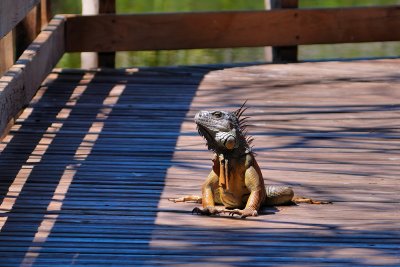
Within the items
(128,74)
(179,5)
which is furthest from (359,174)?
(179,5)

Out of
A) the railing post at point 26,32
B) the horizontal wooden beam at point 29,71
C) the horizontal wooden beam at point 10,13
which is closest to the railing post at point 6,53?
the horizontal wooden beam at point 29,71

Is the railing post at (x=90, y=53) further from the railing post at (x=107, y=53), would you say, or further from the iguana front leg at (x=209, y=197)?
the iguana front leg at (x=209, y=197)

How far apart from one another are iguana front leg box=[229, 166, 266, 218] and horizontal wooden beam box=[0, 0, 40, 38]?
1.26 metres

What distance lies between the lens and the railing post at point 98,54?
28.6ft

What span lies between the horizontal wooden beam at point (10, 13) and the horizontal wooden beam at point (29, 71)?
0.36 meters

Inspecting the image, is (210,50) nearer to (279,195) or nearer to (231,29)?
(231,29)

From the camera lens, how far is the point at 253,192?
16.2ft

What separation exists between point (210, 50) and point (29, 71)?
7134mm

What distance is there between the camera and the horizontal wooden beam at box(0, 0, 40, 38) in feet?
16.9

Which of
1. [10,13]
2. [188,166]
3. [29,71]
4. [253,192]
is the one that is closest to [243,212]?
[253,192]

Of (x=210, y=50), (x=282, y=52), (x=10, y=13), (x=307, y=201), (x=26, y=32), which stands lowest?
(x=210, y=50)

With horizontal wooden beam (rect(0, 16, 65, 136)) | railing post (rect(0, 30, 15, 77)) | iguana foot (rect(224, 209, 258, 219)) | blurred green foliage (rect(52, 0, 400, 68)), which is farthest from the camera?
blurred green foliage (rect(52, 0, 400, 68))

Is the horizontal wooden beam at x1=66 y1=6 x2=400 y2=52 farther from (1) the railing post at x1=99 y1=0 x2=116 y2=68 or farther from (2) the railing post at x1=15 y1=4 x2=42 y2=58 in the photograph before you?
(2) the railing post at x1=15 y1=4 x2=42 y2=58

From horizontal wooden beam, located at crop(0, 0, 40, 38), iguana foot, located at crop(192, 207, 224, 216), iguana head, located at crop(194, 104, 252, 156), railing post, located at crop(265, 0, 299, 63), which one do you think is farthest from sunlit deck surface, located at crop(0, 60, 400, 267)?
horizontal wooden beam, located at crop(0, 0, 40, 38)
